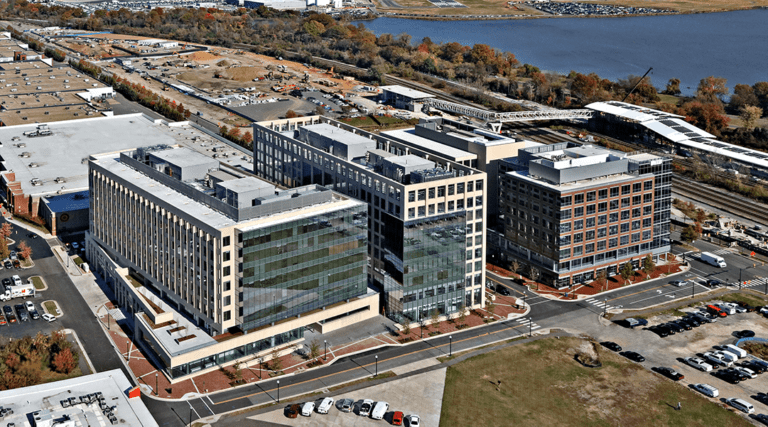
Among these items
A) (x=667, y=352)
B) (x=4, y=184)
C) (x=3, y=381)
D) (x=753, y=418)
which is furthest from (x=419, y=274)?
(x=4, y=184)

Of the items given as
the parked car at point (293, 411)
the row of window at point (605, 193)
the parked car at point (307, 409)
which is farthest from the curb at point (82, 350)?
the row of window at point (605, 193)

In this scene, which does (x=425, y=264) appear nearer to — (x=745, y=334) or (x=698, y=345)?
(x=698, y=345)

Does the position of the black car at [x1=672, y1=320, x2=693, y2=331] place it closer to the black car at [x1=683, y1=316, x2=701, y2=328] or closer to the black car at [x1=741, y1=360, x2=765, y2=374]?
the black car at [x1=683, y1=316, x2=701, y2=328]

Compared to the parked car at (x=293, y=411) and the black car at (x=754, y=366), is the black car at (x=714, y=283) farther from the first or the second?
the parked car at (x=293, y=411)

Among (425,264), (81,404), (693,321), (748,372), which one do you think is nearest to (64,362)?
(81,404)

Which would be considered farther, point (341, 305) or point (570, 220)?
point (570, 220)

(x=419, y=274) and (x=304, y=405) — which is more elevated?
(x=419, y=274)

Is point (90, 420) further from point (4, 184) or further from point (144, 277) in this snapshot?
point (4, 184)
